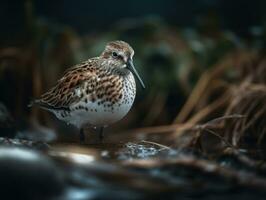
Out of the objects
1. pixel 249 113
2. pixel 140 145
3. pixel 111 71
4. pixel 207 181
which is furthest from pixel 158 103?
pixel 207 181

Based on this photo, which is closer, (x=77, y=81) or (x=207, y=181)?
(x=207, y=181)

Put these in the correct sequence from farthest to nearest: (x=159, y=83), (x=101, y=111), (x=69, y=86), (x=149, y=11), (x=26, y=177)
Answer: (x=149, y=11) → (x=159, y=83) → (x=69, y=86) → (x=101, y=111) → (x=26, y=177)

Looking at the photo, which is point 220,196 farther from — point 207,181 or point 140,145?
point 140,145

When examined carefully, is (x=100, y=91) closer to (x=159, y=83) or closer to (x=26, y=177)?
(x=26, y=177)

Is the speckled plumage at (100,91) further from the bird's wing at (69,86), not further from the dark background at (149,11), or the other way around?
the dark background at (149,11)

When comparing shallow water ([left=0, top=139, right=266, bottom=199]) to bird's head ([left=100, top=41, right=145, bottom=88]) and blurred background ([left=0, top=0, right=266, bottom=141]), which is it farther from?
blurred background ([left=0, top=0, right=266, bottom=141])

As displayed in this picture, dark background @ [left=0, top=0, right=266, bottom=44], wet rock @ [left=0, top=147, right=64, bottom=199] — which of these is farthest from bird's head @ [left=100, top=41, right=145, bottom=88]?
dark background @ [left=0, top=0, right=266, bottom=44]

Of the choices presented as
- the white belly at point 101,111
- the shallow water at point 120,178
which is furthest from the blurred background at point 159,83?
the white belly at point 101,111

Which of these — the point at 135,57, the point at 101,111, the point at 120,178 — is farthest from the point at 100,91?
the point at 135,57
